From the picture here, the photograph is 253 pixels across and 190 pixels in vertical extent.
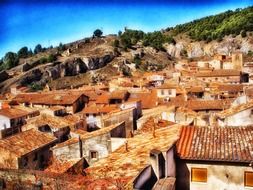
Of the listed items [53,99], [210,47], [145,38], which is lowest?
[53,99]

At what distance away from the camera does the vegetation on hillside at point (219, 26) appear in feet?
412

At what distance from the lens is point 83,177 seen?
45.8 feet

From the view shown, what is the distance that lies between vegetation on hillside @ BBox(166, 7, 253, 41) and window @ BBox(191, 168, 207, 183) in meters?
113

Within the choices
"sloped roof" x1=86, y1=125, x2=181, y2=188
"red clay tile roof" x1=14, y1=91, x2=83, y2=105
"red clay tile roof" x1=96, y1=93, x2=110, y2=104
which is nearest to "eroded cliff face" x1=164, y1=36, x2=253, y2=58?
"red clay tile roof" x1=96, y1=93, x2=110, y2=104

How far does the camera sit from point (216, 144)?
50.1ft

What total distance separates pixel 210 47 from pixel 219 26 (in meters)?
13.5

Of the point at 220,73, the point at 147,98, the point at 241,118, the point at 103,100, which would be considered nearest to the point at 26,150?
the point at 241,118

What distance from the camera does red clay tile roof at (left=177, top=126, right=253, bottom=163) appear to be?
14.2 metres

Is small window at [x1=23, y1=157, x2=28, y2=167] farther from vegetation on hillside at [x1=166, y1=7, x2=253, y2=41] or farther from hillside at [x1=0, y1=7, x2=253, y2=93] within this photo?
vegetation on hillside at [x1=166, y1=7, x2=253, y2=41]

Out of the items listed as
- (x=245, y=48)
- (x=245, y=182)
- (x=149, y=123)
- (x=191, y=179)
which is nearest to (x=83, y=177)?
(x=191, y=179)

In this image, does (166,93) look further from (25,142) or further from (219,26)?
(219,26)

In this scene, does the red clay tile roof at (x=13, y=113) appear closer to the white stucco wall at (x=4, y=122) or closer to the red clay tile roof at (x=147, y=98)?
the white stucco wall at (x=4, y=122)

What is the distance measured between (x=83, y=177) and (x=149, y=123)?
1355cm

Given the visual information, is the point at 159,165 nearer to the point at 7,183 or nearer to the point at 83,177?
the point at 83,177
